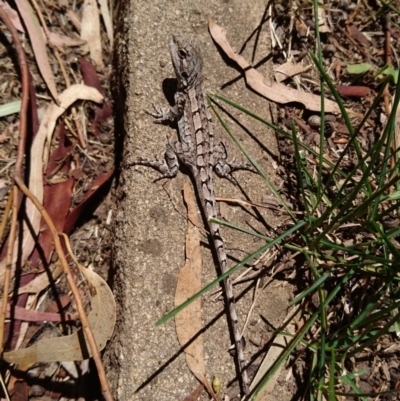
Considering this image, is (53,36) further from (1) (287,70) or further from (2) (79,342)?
(2) (79,342)

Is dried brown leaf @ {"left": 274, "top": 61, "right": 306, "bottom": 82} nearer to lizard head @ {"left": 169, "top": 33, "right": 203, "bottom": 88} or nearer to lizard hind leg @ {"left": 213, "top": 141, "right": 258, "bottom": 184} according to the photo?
lizard head @ {"left": 169, "top": 33, "right": 203, "bottom": 88}

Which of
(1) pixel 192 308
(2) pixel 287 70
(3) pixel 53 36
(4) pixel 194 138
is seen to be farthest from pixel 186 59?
(1) pixel 192 308

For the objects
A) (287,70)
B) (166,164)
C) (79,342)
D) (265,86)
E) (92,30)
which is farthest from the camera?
(92,30)

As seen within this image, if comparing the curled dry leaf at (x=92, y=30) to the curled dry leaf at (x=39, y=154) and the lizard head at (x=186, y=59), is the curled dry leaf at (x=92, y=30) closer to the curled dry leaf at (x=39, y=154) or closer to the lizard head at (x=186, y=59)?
the curled dry leaf at (x=39, y=154)

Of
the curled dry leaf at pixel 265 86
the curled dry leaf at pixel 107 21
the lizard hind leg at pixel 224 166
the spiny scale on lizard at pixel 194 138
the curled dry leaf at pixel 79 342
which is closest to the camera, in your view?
the curled dry leaf at pixel 79 342

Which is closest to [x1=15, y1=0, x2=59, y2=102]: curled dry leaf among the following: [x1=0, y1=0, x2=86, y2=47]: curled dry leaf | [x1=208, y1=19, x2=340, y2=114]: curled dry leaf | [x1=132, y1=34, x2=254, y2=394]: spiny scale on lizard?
[x1=0, y1=0, x2=86, y2=47]: curled dry leaf

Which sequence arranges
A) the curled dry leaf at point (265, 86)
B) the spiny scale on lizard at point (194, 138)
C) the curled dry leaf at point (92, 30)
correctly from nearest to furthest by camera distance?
the spiny scale on lizard at point (194, 138) → the curled dry leaf at point (265, 86) → the curled dry leaf at point (92, 30)

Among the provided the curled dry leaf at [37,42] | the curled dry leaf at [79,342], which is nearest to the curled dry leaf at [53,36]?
the curled dry leaf at [37,42]
